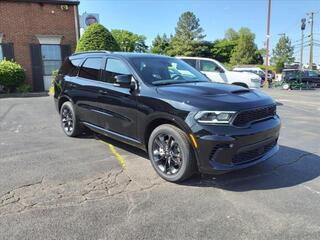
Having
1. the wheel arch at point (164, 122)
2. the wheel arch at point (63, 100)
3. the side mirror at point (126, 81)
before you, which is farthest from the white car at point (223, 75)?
the wheel arch at point (164, 122)

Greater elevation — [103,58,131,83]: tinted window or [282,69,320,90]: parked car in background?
[103,58,131,83]: tinted window

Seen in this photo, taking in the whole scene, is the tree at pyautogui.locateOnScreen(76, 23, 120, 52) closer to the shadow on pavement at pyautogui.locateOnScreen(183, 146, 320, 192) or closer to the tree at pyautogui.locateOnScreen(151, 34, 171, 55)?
the shadow on pavement at pyautogui.locateOnScreen(183, 146, 320, 192)

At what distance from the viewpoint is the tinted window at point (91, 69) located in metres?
5.91

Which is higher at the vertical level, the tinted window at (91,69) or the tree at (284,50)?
the tree at (284,50)

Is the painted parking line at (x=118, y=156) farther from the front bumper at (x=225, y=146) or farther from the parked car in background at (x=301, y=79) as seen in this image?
the parked car in background at (x=301, y=79)

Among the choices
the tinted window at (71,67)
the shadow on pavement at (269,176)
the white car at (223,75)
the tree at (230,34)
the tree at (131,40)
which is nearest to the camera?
the shadow on pavement at (269,176)

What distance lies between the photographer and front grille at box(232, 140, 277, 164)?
4191mm

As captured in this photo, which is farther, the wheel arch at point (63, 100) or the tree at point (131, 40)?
the tree at point (131, 40)

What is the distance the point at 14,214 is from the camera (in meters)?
3.60

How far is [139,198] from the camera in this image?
401 centimetres

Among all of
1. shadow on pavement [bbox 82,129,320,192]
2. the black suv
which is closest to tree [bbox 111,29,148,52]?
the black suv

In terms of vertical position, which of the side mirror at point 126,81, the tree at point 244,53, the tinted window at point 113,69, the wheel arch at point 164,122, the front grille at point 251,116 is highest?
the tree at point 244,53

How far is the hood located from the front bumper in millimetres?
265

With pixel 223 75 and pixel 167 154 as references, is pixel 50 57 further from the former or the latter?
pixel 167 154
